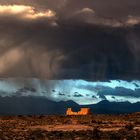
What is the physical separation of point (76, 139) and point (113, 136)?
5833 mm

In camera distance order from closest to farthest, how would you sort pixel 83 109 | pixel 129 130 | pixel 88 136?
1. pixel 88 136
2. pixel 129 130
3. pixel 83 109

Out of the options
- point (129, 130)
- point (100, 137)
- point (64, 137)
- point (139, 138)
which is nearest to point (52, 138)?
point (64, 137)

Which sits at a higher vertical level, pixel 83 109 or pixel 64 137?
pixel 83 109

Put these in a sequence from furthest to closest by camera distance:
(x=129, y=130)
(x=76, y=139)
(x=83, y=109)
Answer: (x=83, y=109) < (x=129, y=130) < (x=76, y=139)

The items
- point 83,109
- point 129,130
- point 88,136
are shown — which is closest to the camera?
point 88,136

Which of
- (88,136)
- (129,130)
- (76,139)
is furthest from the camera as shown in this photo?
(129,130)

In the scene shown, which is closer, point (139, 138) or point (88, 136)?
point (139, 138)

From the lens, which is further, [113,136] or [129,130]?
[129,130]

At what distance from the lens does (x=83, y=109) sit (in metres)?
183

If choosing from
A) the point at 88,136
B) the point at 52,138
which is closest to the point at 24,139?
the point at 52,138

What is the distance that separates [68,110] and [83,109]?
6049 mm

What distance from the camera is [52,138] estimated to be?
6756cm

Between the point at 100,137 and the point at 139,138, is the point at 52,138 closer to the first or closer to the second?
the point at 100,137

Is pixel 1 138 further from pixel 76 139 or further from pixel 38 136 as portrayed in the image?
pixel 76 139
